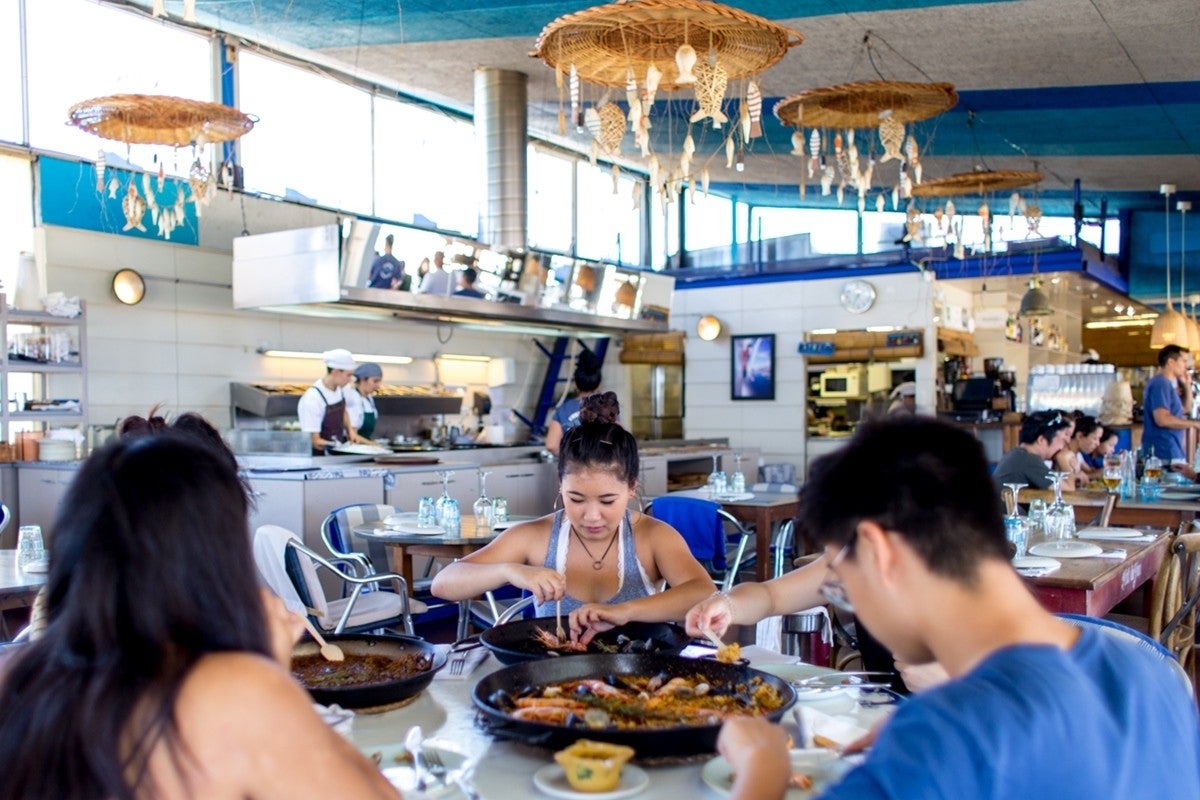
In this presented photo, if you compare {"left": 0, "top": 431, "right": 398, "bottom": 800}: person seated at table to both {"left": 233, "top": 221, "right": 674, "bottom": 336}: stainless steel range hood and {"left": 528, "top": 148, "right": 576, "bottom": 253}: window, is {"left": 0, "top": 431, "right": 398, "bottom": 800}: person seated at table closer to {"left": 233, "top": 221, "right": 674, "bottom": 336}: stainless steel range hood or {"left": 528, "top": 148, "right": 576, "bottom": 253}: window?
{"left": 233, "top": 221, "right": 674, "bottom": 336}: stainless steel range hood

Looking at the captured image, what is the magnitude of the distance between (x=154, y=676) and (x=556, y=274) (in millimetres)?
9208

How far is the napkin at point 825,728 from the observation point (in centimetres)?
189

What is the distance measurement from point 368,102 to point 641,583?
9589 mm

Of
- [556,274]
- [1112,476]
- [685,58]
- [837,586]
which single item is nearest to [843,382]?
[556,274]

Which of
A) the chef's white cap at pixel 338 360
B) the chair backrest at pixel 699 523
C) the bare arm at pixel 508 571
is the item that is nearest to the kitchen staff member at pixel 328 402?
the chef's white cap at pixel 338 360

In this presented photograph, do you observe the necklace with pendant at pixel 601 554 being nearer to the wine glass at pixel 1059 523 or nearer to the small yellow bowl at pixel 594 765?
the small yellow bowl at pixel 594 765

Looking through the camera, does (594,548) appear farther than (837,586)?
Yes

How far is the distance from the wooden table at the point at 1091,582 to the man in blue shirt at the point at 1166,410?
4.57 m

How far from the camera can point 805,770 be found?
176 centimetres

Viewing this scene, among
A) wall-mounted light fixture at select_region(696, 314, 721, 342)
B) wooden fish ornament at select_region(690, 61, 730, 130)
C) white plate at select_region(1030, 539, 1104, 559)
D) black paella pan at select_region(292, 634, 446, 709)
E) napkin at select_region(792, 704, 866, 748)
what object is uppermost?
wooden fish ornament at select_region(690, 61, 730, 130)

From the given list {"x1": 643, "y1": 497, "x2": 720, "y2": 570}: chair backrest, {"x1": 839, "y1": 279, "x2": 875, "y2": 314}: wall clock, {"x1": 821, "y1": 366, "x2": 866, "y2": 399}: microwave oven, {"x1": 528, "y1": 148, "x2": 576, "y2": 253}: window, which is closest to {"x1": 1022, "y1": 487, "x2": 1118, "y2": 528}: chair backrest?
{"x1": 643, "y1": 497, "x2": 720, "y2": 570}: chair backrest

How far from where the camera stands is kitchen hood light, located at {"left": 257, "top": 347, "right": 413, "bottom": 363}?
34.0 ft

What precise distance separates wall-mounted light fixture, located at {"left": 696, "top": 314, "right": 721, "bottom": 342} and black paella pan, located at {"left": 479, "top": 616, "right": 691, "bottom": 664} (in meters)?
11.0

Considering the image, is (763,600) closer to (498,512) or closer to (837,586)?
(837,586)
